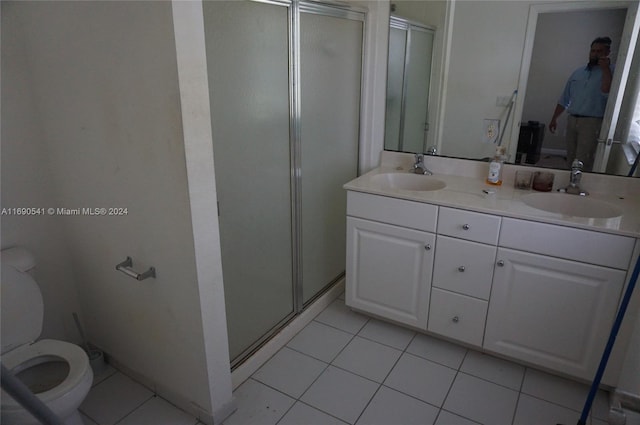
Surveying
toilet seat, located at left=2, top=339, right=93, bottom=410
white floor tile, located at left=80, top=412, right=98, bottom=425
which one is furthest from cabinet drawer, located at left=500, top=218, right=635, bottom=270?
white floor tile, located at left=80, top=412, right=98, bottom=425

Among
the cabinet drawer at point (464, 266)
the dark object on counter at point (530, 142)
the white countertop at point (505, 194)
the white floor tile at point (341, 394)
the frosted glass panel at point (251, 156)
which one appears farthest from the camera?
the dark object on counter at point (530, 142)

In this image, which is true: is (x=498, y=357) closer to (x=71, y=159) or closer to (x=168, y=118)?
(x=168, y=118)

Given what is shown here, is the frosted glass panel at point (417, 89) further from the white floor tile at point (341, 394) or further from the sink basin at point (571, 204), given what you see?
the white floor tile at point (341, 394)

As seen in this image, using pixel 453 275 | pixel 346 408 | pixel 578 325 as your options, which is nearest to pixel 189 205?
pixel 346 408

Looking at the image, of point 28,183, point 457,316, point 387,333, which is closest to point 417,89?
point 457,316

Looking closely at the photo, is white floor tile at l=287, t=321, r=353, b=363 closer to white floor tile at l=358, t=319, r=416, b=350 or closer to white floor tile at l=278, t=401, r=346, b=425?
white floor tile at l=358, t=319, r=416, b=350

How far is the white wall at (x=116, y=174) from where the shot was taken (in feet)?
→ 4.28

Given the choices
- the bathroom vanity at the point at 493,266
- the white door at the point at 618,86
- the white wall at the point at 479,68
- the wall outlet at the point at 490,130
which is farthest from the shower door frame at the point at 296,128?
the white door at the point at 618,86

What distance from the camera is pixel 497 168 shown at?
209 cm

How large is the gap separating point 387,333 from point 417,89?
141 centimetres

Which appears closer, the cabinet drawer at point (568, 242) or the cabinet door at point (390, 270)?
the cabinet drawer at point (568, 242)

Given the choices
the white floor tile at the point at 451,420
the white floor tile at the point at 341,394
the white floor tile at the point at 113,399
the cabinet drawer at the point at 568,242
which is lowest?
the white floor tile at the point at 113,399

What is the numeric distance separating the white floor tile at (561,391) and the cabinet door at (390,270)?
21.2 inches

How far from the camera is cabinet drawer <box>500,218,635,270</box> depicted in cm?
157
